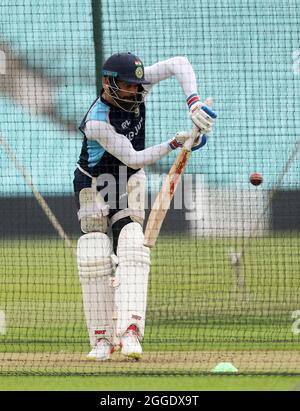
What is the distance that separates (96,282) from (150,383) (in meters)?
Answer: 1.25

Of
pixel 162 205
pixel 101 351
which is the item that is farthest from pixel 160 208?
pixel 101 351

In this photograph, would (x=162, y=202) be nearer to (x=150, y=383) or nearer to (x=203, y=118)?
(x=203, y=118)

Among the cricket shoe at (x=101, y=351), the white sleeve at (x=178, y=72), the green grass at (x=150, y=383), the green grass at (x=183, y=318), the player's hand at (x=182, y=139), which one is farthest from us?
the green grass at (x=183, y=318)

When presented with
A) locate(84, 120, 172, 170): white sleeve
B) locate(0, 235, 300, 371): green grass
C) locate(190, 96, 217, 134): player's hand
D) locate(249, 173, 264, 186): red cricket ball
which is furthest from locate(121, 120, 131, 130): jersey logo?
locate(249, 173, 264, 186): red cricket ball

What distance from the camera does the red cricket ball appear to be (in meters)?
9.66

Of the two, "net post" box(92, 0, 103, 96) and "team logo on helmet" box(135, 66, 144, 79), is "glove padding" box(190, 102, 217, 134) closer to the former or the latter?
"team logo on helmet" box(135, 66, 144, 79)

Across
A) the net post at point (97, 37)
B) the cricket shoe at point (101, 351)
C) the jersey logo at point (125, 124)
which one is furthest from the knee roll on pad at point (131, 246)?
the net post at point (97, 37)

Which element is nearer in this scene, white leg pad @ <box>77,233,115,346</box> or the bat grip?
the bat grip

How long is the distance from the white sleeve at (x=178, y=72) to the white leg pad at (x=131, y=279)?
39.3 inches

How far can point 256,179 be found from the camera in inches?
381

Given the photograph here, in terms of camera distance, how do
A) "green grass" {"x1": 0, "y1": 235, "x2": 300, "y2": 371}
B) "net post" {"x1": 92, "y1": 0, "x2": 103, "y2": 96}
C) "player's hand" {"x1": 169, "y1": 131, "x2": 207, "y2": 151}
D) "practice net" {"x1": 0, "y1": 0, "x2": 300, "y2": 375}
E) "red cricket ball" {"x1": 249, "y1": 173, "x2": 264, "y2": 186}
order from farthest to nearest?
"red cricket ball" {"x1": 249, "y1": 173, "x2": 264, "y2": 186} < "net post" {"x1": 92, "y1": 0, "x2": 103, "y2": 96} < "practice net" {"x1": 0, "y1": 0, "x2": 300, "y2": 375} < "green grass" {"x1": 0, "y1": 235, "x2": 300, "y2": 371} < "player's hand" {"x1": 169, "y1": 131, "x2": 207, "y2": 151}

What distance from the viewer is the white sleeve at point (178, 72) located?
8.34 m

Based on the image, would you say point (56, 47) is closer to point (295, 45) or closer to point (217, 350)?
point (295, 45)

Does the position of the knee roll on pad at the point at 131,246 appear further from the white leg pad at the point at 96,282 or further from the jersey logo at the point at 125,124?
the jersey logo at the point at 125,124
